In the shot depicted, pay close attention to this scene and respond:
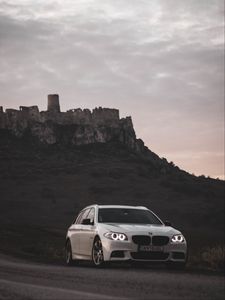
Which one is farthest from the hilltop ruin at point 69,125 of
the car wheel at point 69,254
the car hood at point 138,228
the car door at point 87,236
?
the car hood at point 138,228

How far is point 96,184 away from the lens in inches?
5876

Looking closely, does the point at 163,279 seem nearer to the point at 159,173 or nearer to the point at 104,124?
the point at 159,173

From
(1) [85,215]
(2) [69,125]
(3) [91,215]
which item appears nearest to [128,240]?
(3) [91,215]

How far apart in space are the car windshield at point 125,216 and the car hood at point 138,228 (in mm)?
613

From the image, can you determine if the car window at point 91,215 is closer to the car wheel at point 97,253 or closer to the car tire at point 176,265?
the car wheel at point 97,253

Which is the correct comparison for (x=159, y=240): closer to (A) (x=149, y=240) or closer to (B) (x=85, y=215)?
(A) (x=149, y=240)

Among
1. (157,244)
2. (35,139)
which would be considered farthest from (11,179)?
(157,244)

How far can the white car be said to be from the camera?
17297 millimetres

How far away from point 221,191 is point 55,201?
4052 cm

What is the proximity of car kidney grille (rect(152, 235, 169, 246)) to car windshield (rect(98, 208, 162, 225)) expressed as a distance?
133 centimetres

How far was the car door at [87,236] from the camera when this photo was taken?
60.4ft

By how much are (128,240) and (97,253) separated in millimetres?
987

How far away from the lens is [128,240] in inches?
683

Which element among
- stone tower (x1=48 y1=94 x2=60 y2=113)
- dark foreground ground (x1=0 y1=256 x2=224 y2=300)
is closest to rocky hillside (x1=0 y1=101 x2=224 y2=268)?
stone tower (x1=48 y1=94 x2=60 y2=113)
